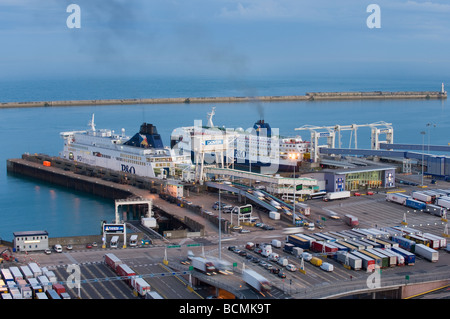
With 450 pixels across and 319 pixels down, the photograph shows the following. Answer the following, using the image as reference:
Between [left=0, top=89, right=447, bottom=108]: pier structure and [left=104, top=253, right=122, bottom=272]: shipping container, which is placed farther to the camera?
[left=0, top=89, right=447, bottom=108]: pier structure

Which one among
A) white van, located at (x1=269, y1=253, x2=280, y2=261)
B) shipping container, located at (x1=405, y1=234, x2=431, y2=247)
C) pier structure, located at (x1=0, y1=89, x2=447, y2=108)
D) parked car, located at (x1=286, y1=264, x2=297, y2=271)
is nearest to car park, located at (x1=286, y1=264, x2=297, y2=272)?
parked car, located at (x1=286, y1=264, x2=297, y2=271)

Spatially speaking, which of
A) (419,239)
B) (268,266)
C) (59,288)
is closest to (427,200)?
(419,239)

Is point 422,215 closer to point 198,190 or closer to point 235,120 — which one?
point 198,190

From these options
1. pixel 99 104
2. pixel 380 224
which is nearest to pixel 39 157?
pixel 380 224

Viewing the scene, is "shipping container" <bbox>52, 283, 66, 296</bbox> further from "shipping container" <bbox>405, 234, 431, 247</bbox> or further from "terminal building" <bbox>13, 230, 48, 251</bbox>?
"shipping container" <bbox>405, 234, 431, 247</bbox>

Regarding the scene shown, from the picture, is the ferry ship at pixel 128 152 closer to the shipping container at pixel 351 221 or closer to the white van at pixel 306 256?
the shipping container at pixel 351 221

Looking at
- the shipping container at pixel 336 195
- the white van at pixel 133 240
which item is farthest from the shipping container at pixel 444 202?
the white van at pixel 133 240

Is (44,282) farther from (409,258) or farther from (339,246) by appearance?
(409,258)
